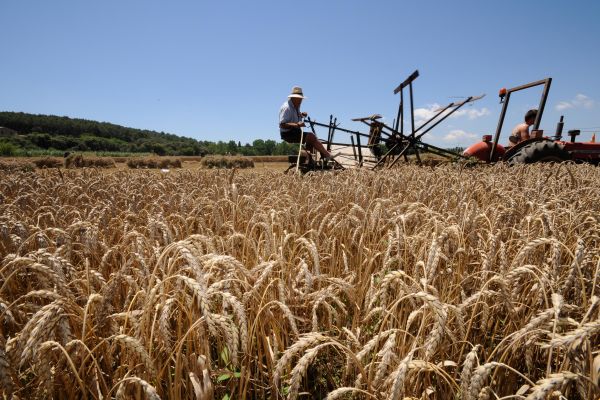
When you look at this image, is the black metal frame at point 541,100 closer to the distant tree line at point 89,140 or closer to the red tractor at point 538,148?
the red tractor at point 538,148

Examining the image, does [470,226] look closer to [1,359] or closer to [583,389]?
[583,389]

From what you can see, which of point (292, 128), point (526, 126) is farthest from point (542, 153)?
point (292, 128)

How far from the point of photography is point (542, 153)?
24.0 feet

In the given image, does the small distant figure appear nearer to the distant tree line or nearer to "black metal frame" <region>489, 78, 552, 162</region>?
"black metal frame" <region>489, 78, 552, 162</region>

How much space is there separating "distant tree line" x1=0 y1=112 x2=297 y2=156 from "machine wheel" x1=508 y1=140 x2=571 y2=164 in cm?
4983

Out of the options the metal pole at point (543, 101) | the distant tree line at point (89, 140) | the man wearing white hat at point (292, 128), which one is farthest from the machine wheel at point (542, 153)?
the distant tree line at point (89, 140)

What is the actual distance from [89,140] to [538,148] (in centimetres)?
8699

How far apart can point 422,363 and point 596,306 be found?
2.21ft

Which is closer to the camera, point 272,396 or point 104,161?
point 272,396

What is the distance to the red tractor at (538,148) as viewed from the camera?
24.1 ft

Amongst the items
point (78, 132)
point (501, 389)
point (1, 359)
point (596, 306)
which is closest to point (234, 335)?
point (1, 359)

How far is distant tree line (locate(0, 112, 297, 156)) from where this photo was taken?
2340 inches

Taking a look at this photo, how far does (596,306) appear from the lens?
1092 mm

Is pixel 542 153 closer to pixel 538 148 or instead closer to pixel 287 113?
pixel 538 148
